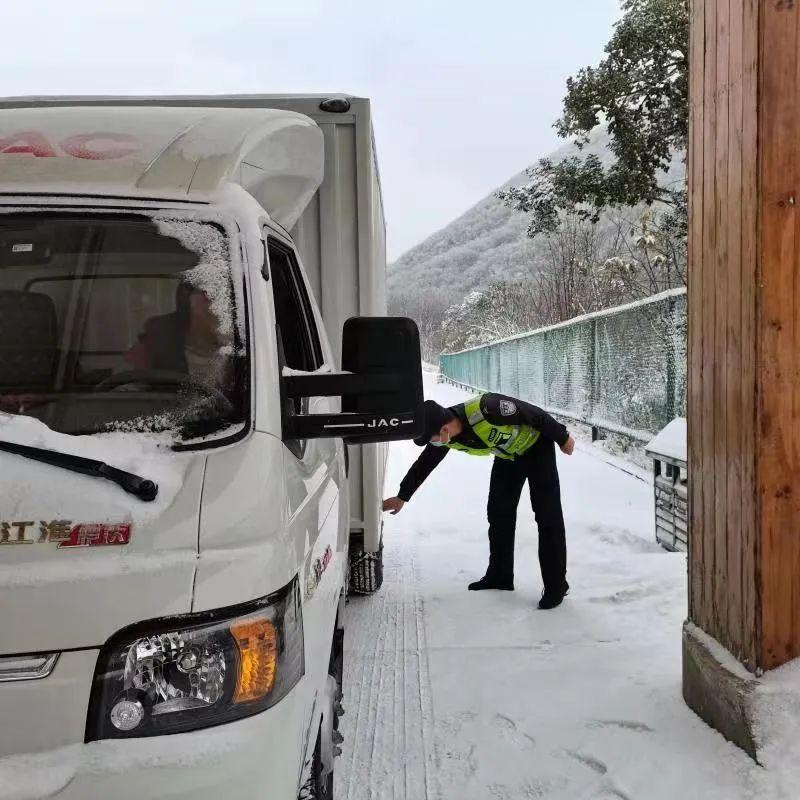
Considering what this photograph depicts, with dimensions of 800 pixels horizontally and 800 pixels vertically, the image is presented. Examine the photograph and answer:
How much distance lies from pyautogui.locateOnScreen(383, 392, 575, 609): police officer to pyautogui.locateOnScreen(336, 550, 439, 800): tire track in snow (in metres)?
0.70

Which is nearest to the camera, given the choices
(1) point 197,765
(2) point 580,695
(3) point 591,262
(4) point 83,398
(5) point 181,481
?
(1) point 197,765

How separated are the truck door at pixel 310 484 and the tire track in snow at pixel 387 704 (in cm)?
86

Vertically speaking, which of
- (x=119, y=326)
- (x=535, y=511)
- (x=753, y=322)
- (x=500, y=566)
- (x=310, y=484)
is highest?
(x=119, y=326)

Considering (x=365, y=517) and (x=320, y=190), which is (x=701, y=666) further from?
(x=320, y=190)

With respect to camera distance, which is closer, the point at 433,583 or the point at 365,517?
the point at 365,517

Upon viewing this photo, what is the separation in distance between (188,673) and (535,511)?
12.9ft

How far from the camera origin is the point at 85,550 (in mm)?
1409

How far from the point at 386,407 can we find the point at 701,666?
7.13ft

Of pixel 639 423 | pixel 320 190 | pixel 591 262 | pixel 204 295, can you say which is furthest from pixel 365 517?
pixel 591 262

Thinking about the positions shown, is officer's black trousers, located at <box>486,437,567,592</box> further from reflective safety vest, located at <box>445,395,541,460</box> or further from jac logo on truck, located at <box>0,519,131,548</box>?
jac logo on truck, located at <box>0,519,131,548</box>

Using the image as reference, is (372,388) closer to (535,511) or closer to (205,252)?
(205,252)

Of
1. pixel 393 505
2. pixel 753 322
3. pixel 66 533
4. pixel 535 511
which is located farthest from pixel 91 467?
pixel 535 511

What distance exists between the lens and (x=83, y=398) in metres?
1.76

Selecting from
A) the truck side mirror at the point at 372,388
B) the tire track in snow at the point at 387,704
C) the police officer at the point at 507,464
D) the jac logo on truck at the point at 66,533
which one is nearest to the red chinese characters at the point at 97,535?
the jac logo on truck at the point at 66,533
